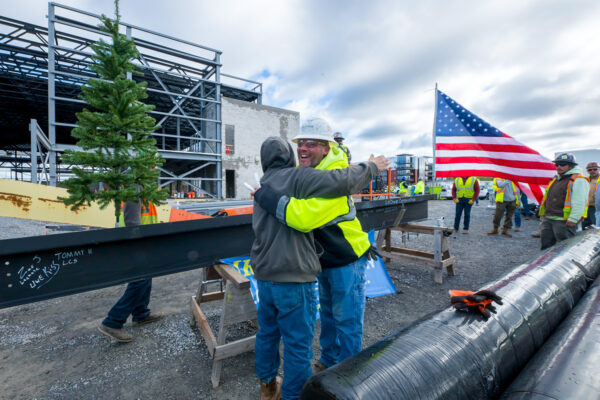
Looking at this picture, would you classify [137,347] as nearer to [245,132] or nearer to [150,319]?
[150,319]

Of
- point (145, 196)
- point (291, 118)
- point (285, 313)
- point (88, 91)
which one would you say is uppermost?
point (291, 118)

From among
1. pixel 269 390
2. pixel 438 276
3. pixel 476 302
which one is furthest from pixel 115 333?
pixel 438 276

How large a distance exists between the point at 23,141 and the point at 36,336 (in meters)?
38.6

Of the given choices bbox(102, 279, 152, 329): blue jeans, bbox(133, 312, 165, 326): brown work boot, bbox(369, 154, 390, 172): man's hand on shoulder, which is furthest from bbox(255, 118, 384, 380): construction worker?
bbox(133, 312, 165, 326): brown work boot

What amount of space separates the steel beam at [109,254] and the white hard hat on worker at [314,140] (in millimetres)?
883

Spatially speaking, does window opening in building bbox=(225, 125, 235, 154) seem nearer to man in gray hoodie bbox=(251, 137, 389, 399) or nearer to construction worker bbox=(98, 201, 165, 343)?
construction worker bbox=(98, 201, 165, 343)

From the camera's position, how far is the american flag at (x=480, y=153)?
4.62 m

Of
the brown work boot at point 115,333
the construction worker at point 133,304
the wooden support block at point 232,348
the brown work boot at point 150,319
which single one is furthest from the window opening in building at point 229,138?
the wooden support block at point 232,348

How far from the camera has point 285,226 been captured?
1687 millimetres

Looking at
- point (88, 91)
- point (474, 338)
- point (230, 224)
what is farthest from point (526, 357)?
point (88, 91)

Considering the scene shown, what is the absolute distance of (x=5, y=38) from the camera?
12672 mm

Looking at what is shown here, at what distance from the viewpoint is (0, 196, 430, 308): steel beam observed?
1.62 m

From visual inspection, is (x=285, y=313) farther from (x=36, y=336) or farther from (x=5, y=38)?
(x=5, y=38)

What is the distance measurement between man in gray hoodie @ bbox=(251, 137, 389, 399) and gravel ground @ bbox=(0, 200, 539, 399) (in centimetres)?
85
